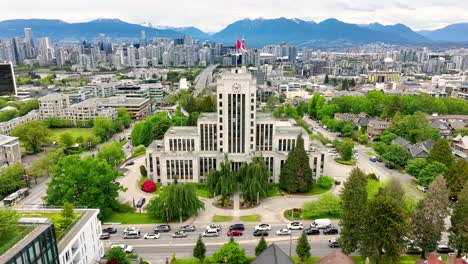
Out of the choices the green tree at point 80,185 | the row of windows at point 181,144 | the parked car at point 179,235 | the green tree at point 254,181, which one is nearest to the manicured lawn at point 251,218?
the green tree at point 254,181

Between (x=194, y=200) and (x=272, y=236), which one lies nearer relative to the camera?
(x=272, y=236)

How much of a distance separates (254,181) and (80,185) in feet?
105

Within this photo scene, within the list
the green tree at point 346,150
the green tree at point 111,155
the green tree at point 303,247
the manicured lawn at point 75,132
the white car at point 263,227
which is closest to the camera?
the green tree at point 303,247

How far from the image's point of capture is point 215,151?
7356 cm

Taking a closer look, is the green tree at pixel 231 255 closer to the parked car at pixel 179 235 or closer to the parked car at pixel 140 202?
the parked car at pixel 179 235

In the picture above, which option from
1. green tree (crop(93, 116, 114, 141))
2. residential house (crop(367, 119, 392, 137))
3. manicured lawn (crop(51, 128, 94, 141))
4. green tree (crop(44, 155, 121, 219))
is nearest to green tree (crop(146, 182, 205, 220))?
Answer: green tree (crop(44, 155, 121, 219))

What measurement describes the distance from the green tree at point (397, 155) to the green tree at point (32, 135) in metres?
99.4

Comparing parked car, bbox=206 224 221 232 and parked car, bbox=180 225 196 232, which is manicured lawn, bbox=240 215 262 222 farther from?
parked car, bbox=180 225 196 232

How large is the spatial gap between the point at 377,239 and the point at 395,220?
3311mm

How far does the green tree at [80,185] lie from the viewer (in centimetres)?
5375

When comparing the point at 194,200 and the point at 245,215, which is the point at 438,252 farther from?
the point at 194,200

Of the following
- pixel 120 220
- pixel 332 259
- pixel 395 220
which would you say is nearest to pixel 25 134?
pixel 120 220

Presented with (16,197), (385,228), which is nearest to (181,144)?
(16,197)

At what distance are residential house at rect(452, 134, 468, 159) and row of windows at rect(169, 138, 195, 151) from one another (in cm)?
7323
